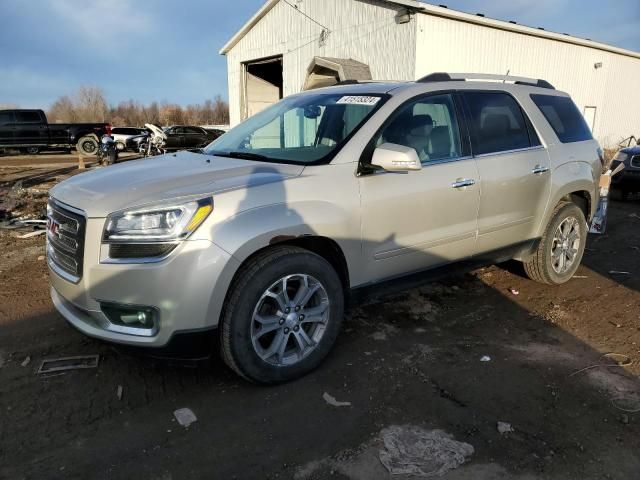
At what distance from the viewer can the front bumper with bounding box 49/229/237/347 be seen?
2.54 m

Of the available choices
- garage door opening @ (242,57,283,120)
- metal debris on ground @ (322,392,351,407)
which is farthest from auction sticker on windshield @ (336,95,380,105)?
garage door opening @ (242,57,283,120)

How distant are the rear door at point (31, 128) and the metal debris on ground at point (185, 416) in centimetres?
2514

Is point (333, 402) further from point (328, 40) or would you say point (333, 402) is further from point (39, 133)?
point (39, 133)

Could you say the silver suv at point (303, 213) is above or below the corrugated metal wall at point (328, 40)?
below

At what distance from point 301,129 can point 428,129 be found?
0.98m

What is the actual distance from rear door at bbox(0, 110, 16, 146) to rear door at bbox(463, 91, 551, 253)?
25280 mm

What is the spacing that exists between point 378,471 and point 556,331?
2.29 meters

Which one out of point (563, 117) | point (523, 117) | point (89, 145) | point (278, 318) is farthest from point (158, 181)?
point (89, 145)

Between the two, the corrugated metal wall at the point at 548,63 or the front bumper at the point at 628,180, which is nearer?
the front bumper at the point at 628,180

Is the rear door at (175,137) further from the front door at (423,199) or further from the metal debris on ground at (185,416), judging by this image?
the metal debris on ground at (185,416)

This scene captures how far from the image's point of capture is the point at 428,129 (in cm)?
365

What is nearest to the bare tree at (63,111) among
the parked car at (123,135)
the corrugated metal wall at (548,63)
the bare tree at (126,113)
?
the bare tree at (126,113)

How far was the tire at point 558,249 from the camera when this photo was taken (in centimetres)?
461

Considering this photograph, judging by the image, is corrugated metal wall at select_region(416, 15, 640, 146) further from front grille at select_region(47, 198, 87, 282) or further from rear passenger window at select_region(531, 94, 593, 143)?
front grille at select_region(47, 198, 87, 282)
